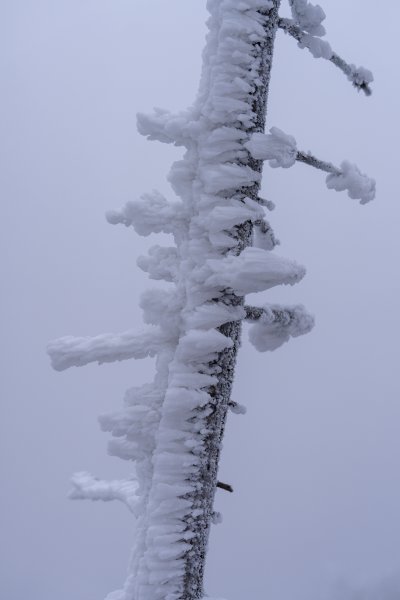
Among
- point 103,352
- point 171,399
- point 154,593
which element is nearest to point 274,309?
point 171,399

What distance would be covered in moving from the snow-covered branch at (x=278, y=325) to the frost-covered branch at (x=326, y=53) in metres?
1.56

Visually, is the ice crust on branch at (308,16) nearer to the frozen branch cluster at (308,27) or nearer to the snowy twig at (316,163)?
the frozen branch cluster at (308,27)

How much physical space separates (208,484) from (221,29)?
253cm

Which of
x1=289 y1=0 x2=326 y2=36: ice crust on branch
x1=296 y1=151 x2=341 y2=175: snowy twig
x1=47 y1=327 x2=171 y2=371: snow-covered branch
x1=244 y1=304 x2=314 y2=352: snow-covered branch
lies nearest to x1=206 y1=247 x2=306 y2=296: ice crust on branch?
x1=244 y1=304 x2=314 y2=352: snow-covered branch

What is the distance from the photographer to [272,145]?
2.44m

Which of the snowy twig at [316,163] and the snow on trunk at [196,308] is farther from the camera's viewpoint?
the snowy twig at [316,163]

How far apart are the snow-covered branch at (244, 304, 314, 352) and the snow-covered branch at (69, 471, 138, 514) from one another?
184cm

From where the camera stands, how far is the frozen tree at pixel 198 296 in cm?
246

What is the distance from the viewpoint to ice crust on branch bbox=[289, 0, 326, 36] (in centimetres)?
273

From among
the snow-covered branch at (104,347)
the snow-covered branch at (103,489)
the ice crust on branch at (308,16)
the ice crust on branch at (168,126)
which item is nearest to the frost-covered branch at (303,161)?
the ice crust on branch at (168,126)

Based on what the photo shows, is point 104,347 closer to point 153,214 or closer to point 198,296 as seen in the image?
point 198,296

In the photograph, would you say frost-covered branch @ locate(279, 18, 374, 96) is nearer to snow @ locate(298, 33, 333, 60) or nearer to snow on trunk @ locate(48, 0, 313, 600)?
snow @ locate(298, 33, 333, 60)

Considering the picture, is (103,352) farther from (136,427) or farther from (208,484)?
(208,484)

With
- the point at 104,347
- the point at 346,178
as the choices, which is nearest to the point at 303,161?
the point at 346,178
